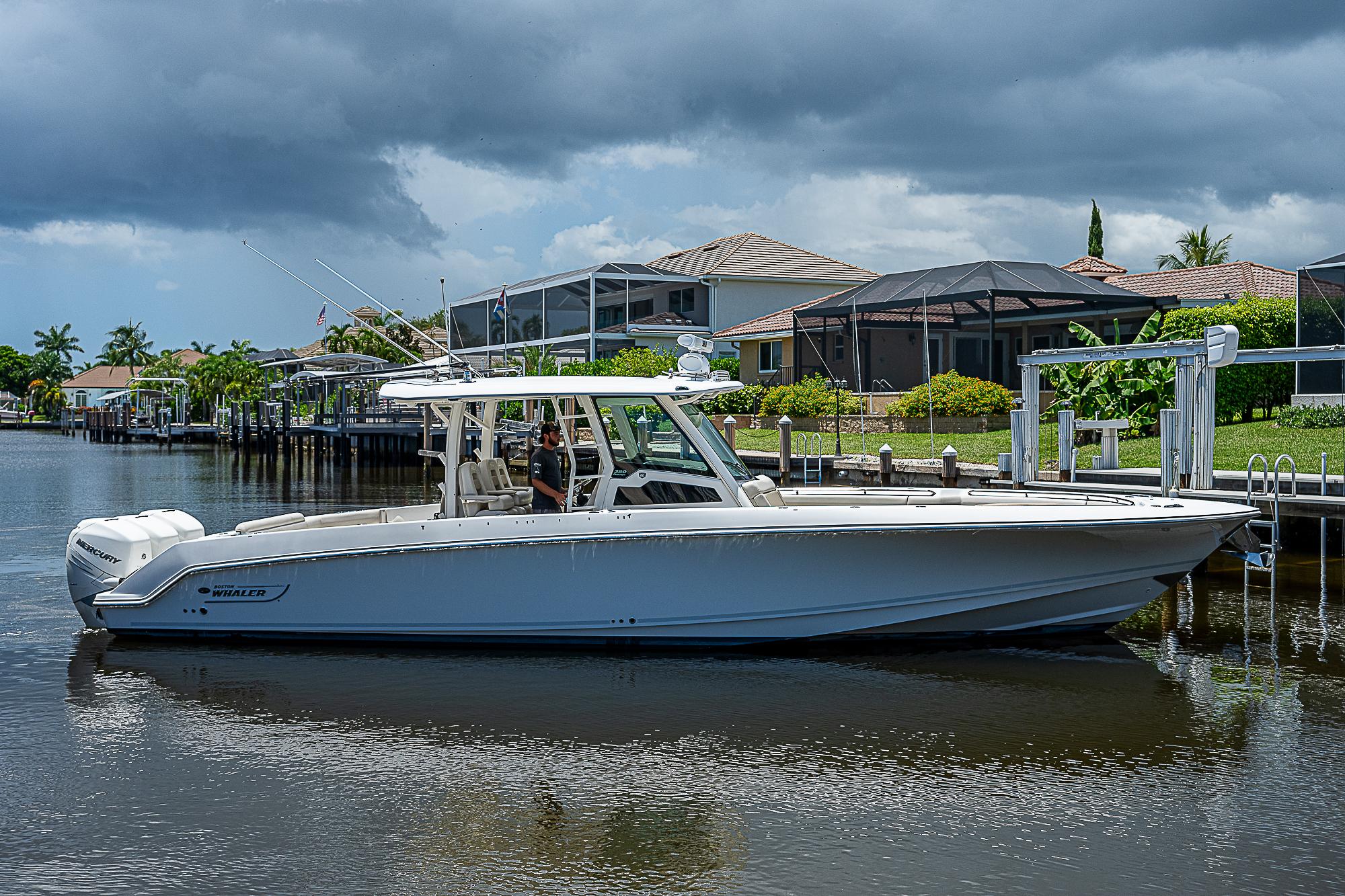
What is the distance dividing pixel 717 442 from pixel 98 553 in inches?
203

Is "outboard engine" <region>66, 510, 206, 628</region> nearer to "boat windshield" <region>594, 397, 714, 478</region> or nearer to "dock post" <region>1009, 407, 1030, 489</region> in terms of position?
"boat windshield" <region>594, 397, 714, 478</region>

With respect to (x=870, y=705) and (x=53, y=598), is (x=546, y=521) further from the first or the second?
(x=53, y=598)

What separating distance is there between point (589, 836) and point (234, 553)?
4969mm

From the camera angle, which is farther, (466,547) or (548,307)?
(548,307)

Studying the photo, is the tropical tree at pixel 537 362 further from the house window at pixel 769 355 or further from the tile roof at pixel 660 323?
the house window at pixel 769 355

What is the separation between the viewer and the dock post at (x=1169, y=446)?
13734mm

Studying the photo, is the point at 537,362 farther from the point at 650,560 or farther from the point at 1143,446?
the point at 650,560

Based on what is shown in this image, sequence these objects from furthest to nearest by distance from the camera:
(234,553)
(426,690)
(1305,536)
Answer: (1305,536) < (234,553) < (426,690)

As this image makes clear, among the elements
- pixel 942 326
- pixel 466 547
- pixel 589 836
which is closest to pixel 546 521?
pixel 466 547

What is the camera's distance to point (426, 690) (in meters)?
8.82

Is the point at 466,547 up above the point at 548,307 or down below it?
below

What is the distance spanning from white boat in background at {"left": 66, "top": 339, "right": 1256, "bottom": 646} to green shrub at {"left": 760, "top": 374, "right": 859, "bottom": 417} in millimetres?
23099

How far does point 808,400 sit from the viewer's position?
34.7 meters

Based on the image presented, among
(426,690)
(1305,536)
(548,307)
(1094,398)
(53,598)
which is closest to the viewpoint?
(426,690)
